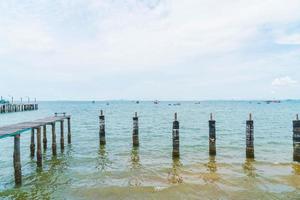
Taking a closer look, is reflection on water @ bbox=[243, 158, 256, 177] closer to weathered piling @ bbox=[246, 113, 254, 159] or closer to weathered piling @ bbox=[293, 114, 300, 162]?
weathered piling @ bbox=[246, 113, 254, 159]

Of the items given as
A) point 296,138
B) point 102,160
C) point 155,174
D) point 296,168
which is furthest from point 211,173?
point 102,160

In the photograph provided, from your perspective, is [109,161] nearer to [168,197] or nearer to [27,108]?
[168,197]

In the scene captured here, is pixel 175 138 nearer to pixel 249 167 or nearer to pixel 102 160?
pixel 249 167

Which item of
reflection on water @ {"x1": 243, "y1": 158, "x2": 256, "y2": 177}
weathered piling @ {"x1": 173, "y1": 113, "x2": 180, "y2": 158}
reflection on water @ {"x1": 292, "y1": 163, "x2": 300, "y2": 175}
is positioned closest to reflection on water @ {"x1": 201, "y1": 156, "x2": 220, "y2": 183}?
reflection on water @ {"x1": 243, "y1": 158, "x2": 256, "y2": 177}

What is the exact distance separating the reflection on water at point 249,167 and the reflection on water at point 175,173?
13.7 ft

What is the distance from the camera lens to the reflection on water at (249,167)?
1971 centimetres

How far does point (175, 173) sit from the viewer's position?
19.8 metres

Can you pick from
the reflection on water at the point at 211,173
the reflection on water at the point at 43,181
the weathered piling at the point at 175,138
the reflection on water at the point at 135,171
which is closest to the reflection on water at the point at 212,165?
the reflection on water at the point at 211,173

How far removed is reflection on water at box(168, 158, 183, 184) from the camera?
60.0 ft

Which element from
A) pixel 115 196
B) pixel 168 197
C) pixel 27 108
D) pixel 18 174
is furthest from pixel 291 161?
pixel 27 108

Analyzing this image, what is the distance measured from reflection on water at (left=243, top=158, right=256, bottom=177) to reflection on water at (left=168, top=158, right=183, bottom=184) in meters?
4.18

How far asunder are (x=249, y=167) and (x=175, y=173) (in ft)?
17.2

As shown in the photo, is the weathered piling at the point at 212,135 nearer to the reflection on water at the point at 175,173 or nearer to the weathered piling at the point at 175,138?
the weathered piling at the point at 175,138

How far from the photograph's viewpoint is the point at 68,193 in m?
16.2
